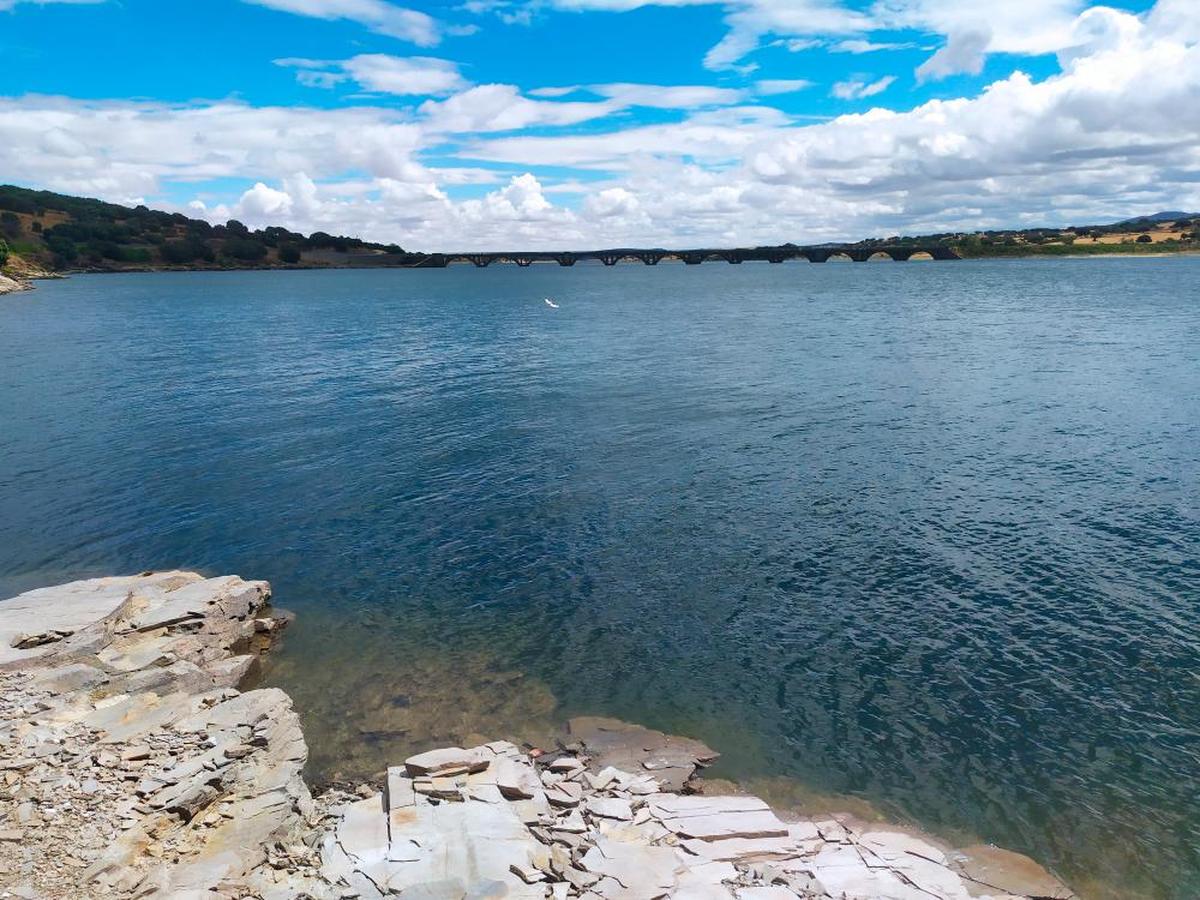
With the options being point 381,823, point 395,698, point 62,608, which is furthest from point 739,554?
point 62,608

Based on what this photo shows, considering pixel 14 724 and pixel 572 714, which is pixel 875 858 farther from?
pixel 14 724

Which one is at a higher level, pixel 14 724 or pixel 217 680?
pixel 14 724

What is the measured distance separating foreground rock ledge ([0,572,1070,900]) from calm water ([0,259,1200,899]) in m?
2.43

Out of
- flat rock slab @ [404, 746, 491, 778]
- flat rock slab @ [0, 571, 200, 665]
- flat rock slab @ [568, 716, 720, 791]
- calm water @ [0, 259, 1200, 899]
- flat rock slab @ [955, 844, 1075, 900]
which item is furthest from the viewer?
flat rock slab @ [0, 571, 200, 665]

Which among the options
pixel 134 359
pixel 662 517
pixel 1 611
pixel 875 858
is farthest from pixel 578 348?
pixel 875 858

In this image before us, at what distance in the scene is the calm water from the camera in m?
22.1

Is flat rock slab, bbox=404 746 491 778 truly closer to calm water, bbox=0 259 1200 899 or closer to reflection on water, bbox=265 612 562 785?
reflection on water, bbox=265 612 562 785

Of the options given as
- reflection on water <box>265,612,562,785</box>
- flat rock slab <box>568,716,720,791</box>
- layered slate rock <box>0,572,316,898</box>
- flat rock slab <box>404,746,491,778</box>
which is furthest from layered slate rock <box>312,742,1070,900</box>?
reflection on water <box>265,612,562,785</box>

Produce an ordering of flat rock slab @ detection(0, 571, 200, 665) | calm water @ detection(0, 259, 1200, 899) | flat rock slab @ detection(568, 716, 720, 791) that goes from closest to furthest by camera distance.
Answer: flat rock slab @ detection(568, 716, 720, 791)
calm water @ detection(0, 259, 1200, 899)
flat rock slab @ detection(0, 571, 200, 665)

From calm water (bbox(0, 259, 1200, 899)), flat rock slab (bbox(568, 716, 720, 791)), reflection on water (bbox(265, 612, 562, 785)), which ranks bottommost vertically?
reflection on water (bbox(265, 612, 562, 785))

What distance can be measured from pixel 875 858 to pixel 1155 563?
22932mm

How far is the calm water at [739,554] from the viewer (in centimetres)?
2212

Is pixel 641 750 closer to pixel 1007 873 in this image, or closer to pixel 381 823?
pixel 381 823

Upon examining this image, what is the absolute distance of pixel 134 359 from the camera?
320ft
